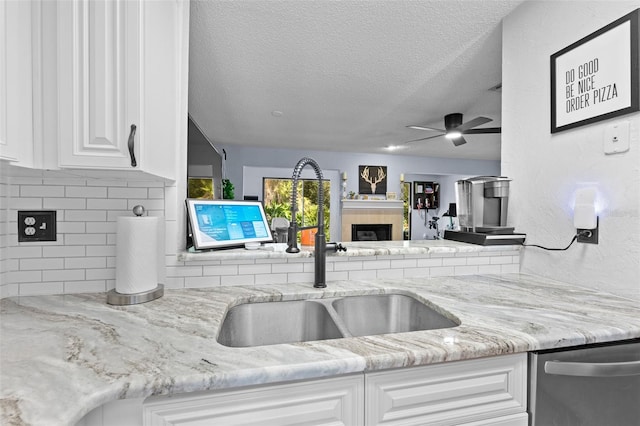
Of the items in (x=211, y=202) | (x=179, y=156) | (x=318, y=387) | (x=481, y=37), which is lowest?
(x=318, y=387)

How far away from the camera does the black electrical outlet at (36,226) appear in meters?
1.14

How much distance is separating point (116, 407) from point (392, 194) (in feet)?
18.8

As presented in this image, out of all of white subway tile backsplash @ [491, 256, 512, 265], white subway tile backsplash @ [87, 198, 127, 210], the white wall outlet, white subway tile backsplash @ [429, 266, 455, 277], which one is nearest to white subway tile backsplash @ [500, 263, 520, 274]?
white subway tile backsplash @ [491, 256, 512, 265]

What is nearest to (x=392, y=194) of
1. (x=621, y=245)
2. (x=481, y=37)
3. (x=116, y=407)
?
(x=481, y=37)

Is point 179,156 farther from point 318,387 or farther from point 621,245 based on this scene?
point 621,245

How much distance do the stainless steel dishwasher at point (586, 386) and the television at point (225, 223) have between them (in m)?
1.15

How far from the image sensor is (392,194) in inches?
237

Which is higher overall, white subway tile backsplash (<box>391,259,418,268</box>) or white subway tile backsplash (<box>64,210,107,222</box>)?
white subway tile backsplash (<box>64,210,107,222</box>)

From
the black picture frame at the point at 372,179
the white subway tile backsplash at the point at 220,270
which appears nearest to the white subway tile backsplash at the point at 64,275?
the white subway tile backsplash at the point at 220,270

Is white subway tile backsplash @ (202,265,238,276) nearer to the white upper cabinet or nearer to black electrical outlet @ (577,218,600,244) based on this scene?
the white upper cabinet

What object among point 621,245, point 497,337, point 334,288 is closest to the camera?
point 497,337

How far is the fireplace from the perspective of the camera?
5.85 m

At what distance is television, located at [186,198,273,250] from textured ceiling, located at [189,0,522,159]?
3.38 feet

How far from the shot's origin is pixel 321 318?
1.23m
